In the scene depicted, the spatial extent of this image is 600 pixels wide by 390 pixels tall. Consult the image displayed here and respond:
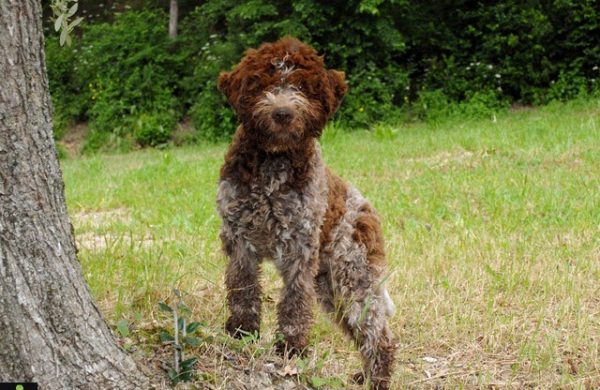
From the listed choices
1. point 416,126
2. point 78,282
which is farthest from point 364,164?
point 78,282

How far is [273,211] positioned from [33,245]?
1271 millimetres

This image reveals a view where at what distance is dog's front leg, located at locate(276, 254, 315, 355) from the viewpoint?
158 inches

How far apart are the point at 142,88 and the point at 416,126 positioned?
702 centimetres

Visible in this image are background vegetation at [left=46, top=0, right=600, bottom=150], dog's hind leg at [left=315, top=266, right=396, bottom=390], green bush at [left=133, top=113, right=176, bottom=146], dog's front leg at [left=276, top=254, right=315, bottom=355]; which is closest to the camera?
dog's front leg at [left=276, top=254, right=315, bottom=355]

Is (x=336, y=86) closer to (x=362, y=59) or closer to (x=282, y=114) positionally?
(x=282, y=114)

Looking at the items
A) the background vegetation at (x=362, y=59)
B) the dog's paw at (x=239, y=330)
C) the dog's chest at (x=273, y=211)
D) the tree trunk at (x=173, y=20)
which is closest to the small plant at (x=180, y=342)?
the dog's paw at (x=239, y=330)

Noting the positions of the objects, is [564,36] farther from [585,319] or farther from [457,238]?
[585,319]

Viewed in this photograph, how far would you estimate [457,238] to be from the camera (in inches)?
260

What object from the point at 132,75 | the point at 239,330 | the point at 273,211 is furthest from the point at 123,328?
the point at 132,75

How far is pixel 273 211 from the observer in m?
4.02

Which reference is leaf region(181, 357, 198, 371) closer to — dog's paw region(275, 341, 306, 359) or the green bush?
dog's paw region(275, 341, 306, 359)

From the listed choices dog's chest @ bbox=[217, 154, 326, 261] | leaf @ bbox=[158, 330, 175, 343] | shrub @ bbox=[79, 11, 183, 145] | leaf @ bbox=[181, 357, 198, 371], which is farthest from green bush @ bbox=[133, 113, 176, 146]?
leaf @ bbox=[181, 357, 198, 371]

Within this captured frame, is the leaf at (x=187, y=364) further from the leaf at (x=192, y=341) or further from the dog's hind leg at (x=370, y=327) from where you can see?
the dog's hind leg at (x=370, y=327)

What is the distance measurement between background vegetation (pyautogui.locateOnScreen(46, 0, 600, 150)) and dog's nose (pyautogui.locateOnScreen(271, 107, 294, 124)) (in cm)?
1371
